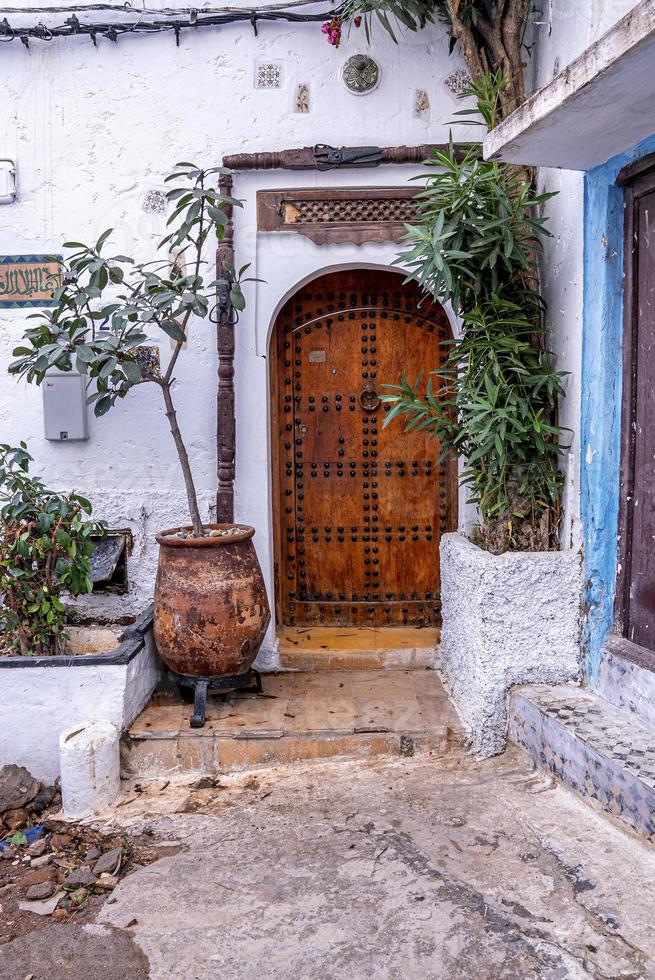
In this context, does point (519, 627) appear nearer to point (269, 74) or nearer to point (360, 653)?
point (360, 653)

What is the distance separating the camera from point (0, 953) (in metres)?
2.59

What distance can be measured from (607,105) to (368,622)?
3.21 meters

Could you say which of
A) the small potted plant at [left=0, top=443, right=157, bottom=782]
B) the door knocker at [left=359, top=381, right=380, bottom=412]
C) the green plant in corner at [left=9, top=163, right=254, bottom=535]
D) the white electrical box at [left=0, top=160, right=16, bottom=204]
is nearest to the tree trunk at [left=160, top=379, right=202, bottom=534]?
the green plant in corner at [left=9, top=163, right=254, bottom=535]

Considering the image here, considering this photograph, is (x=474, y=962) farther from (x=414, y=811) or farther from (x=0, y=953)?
(x=0, y=953)

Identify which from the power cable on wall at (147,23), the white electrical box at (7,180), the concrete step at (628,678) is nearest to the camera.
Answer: the concrete step at (628,678)

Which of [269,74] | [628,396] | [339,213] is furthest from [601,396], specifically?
[269,74]

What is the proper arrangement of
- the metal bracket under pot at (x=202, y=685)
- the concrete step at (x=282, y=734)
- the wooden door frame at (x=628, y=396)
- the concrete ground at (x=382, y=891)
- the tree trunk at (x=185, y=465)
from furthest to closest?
1. the tree trunk at (x=185, y=465)
2. the metal bracket under pot at (x=202, y=685)
3. the concrete step at (x=282, y=734)
4. the wooden door frame at (x=628, y=396)
5. the concrete ground at (x=382, y=891)

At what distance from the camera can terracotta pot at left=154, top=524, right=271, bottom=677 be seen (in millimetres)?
3885

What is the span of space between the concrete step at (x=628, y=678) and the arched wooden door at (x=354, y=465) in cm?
167

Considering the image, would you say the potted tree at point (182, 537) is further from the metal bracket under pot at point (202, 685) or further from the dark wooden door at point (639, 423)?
the dark wooden door at point (639, 423)

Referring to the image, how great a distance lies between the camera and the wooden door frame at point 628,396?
3.23 meters

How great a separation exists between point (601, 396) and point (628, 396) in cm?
12

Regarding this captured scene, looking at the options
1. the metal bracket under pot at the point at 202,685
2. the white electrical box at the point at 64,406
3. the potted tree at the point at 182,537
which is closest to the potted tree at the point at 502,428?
the potted tree at the point at 182,537

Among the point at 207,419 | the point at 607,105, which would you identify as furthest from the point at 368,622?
the point at 607,105
